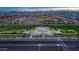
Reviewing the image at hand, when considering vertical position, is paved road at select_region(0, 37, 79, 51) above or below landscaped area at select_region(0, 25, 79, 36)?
below

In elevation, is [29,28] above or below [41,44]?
above

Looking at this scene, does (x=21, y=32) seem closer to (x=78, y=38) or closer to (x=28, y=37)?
(x=28, y=37)

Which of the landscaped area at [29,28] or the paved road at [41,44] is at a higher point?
the landscaped area at [29,28]

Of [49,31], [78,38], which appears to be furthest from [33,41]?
[78,38]
